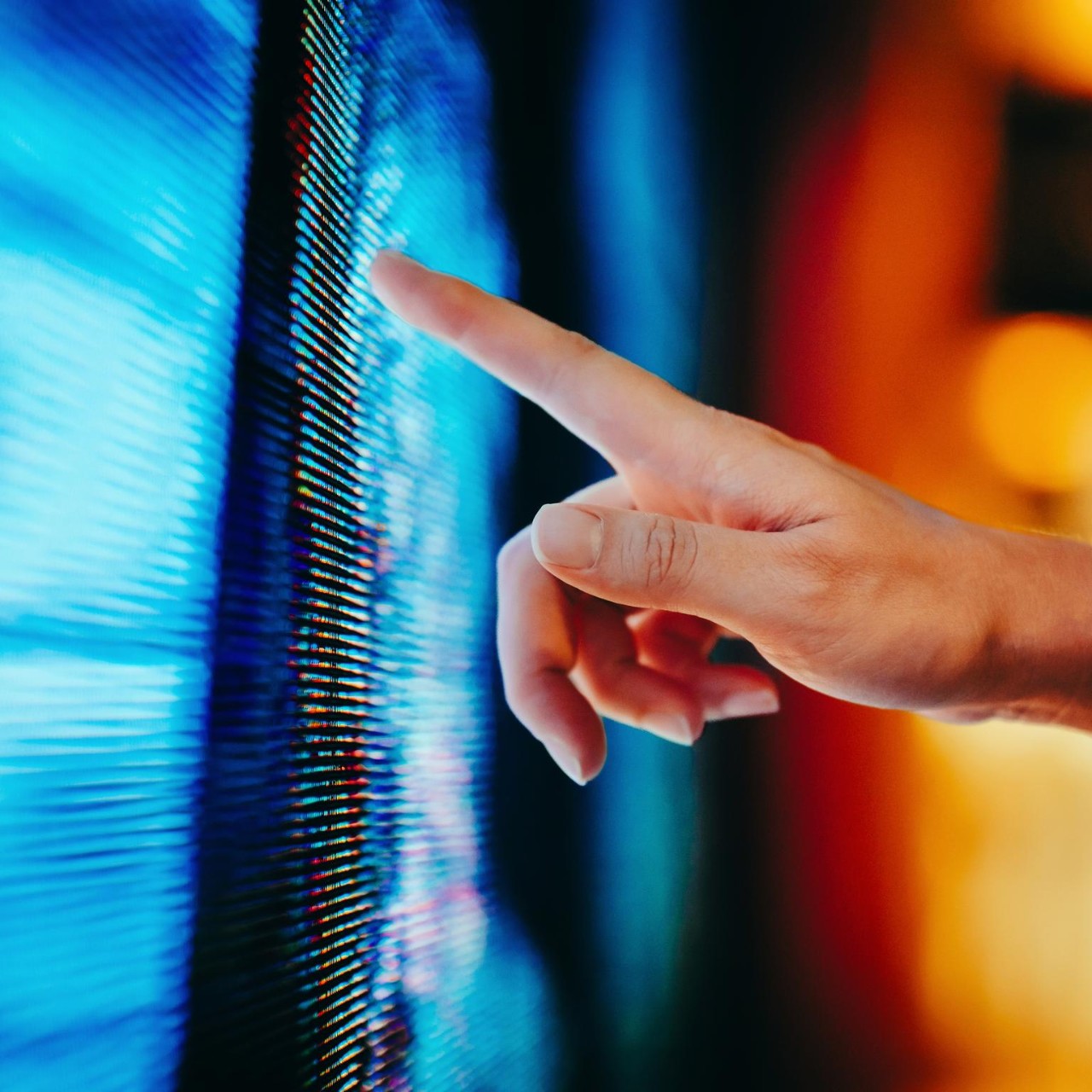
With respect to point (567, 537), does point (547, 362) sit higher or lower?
higher

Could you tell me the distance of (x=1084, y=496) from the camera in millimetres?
2184

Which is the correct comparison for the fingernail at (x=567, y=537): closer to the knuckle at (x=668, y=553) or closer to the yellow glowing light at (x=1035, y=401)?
the knuckle at (x=668, y=553)

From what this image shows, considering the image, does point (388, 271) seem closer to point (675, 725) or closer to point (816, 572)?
point (816, 572)

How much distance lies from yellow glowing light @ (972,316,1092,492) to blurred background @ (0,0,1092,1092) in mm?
13

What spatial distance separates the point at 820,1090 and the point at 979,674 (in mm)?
1490

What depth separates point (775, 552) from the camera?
2.17 ft

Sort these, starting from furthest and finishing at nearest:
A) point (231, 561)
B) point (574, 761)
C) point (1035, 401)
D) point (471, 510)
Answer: point (1035, 401) → point (471, 510) → point (574, 761) → point (231, 561)

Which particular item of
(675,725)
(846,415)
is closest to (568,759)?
(675,725)

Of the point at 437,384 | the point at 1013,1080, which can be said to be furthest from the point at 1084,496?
the point at 437,384

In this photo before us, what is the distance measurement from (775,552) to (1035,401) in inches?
78.6

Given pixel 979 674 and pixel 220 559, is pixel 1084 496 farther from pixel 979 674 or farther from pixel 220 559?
pixel 220 559

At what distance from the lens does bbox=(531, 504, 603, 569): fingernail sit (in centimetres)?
62

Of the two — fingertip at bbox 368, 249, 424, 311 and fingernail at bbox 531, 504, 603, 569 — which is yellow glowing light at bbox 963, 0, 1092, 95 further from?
fingernail at bbox 531, 504, 603, 569

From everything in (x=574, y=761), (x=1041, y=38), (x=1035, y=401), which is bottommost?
(x=574, y=761)
